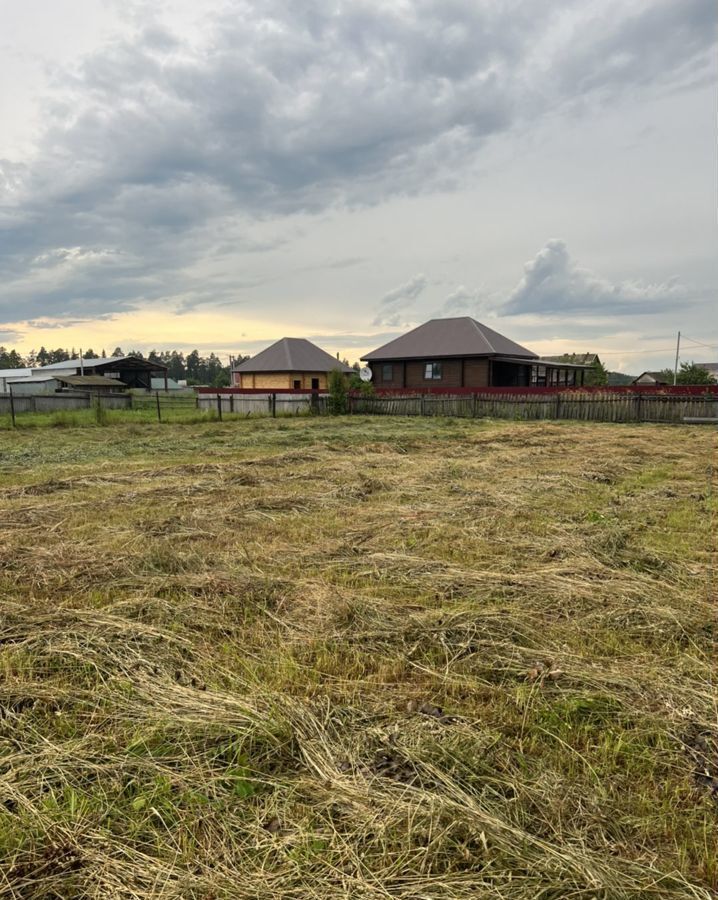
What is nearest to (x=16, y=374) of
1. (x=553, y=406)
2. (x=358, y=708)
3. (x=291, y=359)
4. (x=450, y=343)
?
(x=291, y=359)

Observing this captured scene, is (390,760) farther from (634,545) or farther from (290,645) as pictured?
(634,545)

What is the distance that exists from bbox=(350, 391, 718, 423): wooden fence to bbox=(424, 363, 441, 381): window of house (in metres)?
7.61

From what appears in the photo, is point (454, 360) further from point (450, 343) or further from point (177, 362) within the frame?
point (177, 362)

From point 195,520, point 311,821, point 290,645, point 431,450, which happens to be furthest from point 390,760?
point 431,450

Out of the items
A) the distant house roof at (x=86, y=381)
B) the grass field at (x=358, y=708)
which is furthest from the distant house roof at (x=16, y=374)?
the grass field at (x=358, y=708)

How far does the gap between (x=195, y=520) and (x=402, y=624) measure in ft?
11.3

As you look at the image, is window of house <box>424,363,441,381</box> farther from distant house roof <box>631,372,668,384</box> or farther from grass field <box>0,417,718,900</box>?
distant house roof <box>631,372,668,384</box>

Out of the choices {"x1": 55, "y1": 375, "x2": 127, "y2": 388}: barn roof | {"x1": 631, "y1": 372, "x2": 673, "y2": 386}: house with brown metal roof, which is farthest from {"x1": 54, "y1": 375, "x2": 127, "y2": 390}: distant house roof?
{"x1": 631, "y1": 372, "x2": 673, "y2": 386}: house with brown metal roof

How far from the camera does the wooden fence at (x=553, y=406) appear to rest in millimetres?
20859

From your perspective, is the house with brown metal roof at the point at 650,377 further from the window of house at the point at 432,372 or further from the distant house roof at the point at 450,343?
the window of house at the point at 432,372

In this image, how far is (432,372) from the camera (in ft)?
110

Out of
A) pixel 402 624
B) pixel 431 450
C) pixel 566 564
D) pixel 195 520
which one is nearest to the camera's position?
pixel 402 624

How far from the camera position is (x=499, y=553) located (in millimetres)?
4902

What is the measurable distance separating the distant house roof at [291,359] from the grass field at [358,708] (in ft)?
110
